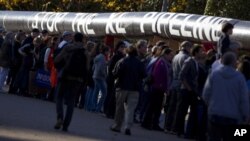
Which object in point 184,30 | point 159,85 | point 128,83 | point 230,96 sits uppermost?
point 184,30

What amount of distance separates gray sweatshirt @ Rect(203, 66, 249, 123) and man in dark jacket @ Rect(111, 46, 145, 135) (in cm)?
560

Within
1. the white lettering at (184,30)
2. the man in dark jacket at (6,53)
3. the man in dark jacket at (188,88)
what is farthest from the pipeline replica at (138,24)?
the man in dark jacket at (188,88)

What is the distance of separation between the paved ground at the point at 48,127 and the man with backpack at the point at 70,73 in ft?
1.67

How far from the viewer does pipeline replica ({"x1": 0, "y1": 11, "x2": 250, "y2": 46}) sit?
27234 millimetres

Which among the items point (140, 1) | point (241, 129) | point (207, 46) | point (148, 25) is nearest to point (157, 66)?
point (207, 46)

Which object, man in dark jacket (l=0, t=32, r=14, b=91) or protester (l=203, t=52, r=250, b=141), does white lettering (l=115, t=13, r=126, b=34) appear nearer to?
man in dark jacket (l=0, t=32, r=14, b=91)

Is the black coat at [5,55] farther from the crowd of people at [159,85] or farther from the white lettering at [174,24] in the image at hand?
the white lettering at [174,24]

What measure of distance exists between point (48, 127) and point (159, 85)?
346 centimetres

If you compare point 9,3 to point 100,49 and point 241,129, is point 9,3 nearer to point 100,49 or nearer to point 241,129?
point 100,49

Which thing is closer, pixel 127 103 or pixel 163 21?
pixel 127 103

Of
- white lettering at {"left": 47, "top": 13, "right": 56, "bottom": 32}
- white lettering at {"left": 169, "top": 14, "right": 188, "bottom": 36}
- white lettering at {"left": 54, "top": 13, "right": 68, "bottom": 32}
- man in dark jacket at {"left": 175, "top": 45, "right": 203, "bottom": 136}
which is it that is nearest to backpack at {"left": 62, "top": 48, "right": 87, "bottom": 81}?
man in dark jacket at {"left": 175, "top": 45, "right": 203, "bottom": 136}

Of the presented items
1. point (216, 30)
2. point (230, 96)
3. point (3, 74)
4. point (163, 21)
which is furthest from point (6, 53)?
point (230, 96)

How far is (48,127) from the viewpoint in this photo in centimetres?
1778

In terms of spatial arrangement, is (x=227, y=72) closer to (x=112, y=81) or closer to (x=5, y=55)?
(x=112, y=81)
